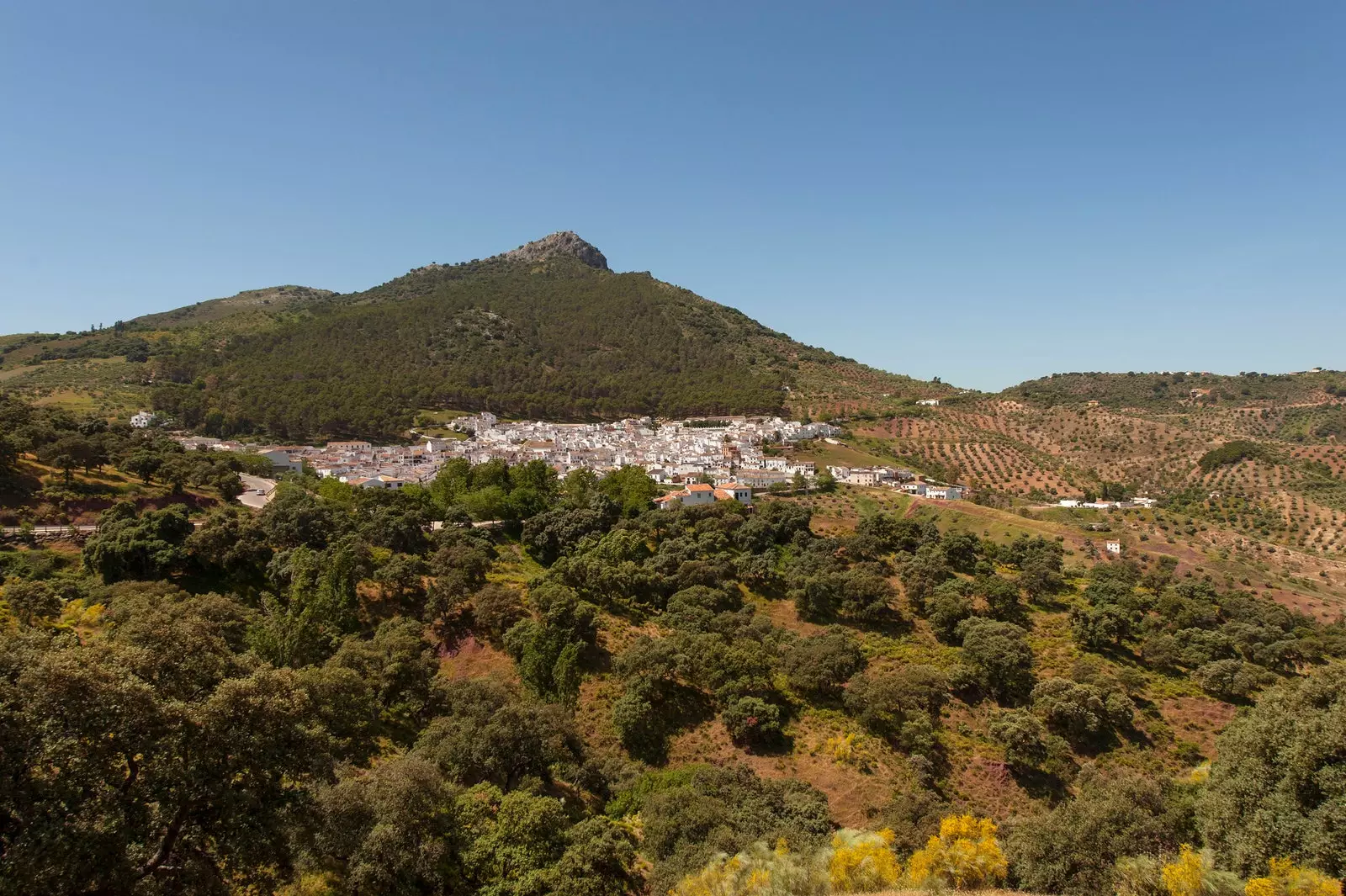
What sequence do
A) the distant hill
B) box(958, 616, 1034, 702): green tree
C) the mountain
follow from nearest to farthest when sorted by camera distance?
box(958, 616, 1034, 702): green tree → the mountain → the distant hill

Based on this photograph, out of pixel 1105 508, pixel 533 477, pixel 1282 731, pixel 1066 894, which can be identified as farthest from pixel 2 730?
pixel 1105 508

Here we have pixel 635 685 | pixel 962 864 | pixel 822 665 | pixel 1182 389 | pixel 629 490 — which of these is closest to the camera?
pixel 962 864

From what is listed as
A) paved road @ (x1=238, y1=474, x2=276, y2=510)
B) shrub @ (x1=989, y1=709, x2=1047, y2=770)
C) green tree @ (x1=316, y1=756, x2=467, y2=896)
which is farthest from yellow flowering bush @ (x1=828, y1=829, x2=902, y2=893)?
paved road @ (x1=238, y1=474, x2=276, y2=510)

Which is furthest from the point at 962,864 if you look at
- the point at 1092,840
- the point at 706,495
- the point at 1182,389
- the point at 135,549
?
the point at 1182,389

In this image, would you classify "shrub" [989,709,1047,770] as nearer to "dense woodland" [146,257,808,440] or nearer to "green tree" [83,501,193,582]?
"green tree" [83,501,193,582]

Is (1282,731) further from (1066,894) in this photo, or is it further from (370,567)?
(370,567)

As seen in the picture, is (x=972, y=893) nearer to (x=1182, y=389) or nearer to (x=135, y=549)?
(x=135, y=549)
